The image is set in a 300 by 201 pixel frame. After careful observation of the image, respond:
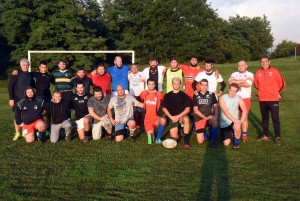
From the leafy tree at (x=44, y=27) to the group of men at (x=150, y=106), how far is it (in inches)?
1142

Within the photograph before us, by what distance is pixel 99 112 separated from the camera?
313 inches

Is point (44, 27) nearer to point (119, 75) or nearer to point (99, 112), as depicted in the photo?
point (119, 75)

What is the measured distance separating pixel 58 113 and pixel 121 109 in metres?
1.42

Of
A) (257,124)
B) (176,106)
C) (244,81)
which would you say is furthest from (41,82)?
(257,124)

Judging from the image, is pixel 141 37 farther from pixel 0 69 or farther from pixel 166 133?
pixel 166 133

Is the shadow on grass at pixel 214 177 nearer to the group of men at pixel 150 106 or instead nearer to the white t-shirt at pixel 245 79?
the group of men at pixel 150 106

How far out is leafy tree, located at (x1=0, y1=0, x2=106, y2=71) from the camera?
1444 inches

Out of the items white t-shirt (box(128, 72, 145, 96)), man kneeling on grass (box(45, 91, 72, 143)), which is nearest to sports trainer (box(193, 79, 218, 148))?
white t-shirt (box(128, 72, 145, 96))

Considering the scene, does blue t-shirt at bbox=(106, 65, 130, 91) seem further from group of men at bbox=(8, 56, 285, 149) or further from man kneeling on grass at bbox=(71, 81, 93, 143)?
man kneeling on grass at bbox=(71, 81, 93, 143)

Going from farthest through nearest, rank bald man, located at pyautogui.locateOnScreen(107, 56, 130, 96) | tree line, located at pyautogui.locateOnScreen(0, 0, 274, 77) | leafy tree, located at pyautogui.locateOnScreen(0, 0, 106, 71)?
tree line, located at pyautogui.locateOnScreen(0, 0, 274, 77) < leafy tree, located at pyautogui.locateOnScreen(0, 0, 106, 71) < bald man, located at pyautogui.locateOnScreen(107, 56, 130, 96)

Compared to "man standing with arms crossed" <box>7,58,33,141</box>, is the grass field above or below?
below

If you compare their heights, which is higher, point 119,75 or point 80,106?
point 119,75

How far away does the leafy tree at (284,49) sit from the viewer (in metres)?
67.9

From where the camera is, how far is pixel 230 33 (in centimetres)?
6638
